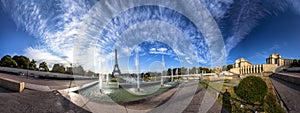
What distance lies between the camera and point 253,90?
699 cm


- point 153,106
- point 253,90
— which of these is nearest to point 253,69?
point 253,90

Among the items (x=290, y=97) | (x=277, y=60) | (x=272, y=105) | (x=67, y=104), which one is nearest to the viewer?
(x=67, y=104)

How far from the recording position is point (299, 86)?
318 inches

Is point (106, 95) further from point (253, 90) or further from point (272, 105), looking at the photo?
point (272, 105)

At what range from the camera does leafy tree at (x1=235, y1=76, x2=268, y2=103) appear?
686 centimetres

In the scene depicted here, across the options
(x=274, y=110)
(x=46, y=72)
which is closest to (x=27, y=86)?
(x=46, y=72)

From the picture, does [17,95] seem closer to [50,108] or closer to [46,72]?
[50,108]

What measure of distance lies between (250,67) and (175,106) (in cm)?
901

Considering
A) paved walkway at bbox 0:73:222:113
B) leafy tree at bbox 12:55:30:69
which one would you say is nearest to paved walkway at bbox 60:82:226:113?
paved walkway at bbox 0:73:222:113

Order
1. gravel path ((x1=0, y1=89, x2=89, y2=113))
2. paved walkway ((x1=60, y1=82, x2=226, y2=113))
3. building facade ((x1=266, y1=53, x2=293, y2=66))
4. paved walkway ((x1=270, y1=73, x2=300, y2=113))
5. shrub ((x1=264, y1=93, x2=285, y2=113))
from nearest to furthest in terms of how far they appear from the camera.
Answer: gravel path ((x1=0, y1=89, x2=89, y2=113)) → paved walkway ((x1=60, y1=82, x2=226, y2=113)) → paved walkway ((x1=270, y1=73, x2=300, y2=113)) → shrub ((x1=264, y1=93, x2=285, y2=113)) → building facade ((x1=266, y1=53, x2=293, y2=66))

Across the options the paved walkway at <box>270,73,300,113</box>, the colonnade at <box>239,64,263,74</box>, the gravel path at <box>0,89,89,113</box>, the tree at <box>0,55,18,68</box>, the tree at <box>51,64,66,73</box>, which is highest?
the tree at <box>0,55,18,68</box>

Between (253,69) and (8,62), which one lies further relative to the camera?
(253,69)

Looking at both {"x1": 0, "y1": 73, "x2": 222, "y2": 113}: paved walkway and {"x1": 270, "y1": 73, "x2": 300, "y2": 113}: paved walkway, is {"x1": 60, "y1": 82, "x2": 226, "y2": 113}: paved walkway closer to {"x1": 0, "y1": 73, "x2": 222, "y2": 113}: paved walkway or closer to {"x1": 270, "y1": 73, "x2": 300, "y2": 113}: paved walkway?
{"x1": 0, "y1": 73, "x2": 222, "y2": 113}: paved walkway

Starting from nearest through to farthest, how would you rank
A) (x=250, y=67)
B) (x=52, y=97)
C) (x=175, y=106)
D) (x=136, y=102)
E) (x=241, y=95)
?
(x=52, y=97), (x=175, y=106), (x=136, y=102), (x=241, y=95), (x=250, y=67)
